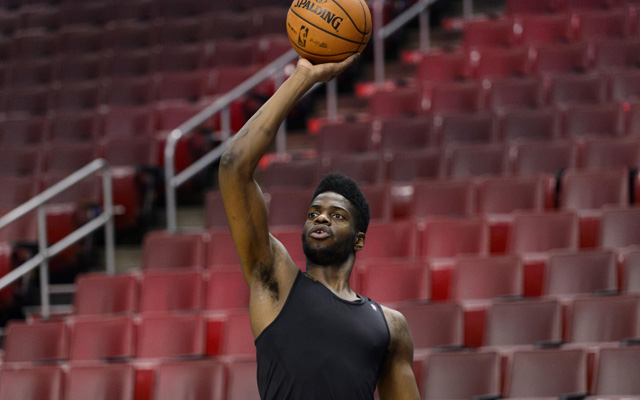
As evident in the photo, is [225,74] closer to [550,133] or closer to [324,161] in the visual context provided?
[324,161]

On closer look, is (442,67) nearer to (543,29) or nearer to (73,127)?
(543,29)

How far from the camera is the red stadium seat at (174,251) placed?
3.97m

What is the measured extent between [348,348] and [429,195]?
274 cm

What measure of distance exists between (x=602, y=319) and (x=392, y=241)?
965 mm

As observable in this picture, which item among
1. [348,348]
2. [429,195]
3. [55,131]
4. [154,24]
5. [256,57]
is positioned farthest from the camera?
[154,24]

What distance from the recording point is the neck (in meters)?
1.44

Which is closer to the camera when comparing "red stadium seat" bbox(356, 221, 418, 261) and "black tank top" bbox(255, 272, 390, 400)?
"black tank top" bbox(255, 272, 390, 400)

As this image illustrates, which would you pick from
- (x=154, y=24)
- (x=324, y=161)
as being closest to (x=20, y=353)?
(x=324, y=161)

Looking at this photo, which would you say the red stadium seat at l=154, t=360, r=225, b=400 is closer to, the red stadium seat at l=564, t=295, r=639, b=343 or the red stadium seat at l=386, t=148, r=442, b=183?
the red stadium seat at l=564, t=295, r=639, b=343

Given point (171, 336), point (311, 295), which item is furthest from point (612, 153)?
point (311, 295)

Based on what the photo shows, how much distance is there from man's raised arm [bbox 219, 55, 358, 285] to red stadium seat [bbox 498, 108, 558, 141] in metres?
3.25

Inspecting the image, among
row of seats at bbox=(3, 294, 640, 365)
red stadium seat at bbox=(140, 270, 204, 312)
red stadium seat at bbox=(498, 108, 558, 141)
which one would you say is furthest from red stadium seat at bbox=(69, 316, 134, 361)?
red stadium seat at bbox=(498, 108, 558, 141)

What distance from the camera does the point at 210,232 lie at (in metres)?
4.07

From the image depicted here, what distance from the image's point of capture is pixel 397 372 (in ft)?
4.84
